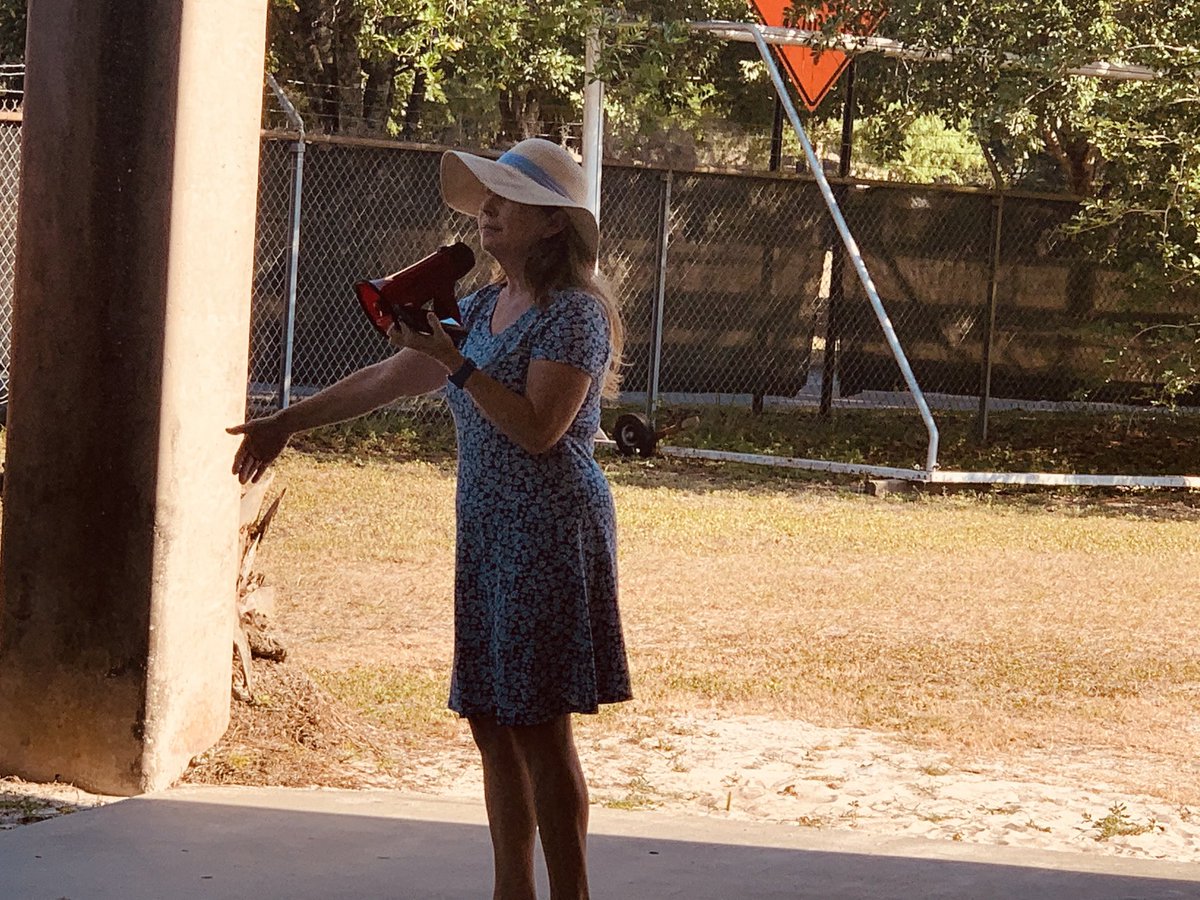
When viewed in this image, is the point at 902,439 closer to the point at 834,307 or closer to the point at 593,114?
the point at 834,307

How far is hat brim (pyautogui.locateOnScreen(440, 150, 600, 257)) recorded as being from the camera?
386cm

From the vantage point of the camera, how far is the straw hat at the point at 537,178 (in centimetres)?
387

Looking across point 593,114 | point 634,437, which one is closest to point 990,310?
point 634,437

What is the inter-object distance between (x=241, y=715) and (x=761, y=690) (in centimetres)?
218

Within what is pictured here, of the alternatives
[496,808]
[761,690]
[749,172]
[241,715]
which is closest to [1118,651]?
[761,690]

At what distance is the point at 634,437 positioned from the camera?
14.0 m

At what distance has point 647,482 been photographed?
1280 centimetres

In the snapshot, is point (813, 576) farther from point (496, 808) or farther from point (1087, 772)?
point (496, 808)

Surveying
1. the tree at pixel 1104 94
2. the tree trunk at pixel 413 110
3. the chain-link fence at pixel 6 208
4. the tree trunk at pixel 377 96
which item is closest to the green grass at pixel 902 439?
the tree at pixel 1104 94

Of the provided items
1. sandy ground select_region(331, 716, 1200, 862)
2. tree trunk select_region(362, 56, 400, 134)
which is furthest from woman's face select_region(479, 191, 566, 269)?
tree trunk select_region(362, 56, 400, 134)

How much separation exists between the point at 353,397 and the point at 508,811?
1.01 m

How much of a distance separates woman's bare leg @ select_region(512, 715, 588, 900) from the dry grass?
208 cm

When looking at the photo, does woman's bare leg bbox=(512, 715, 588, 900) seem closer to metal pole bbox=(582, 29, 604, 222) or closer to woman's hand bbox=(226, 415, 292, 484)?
woman's hand bbox=(226, 415, 292, 484)

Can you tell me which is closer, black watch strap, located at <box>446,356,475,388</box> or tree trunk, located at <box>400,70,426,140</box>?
black watch strap, located at <box>446,356,475,388</box>
